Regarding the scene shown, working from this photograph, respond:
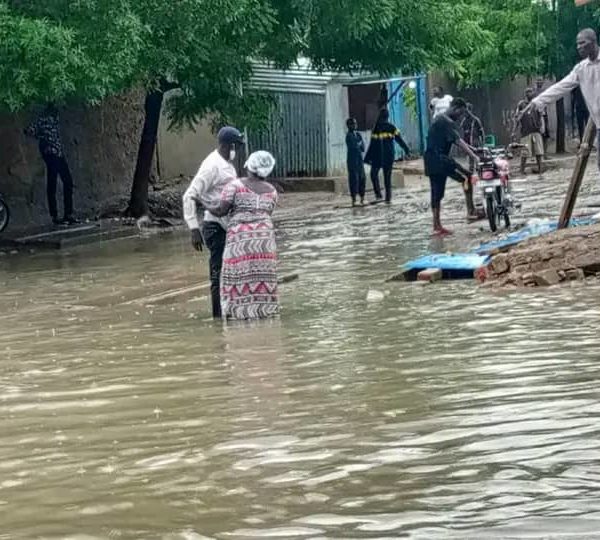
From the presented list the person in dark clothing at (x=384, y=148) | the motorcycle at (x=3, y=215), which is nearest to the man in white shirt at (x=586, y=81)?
the motorcycle at (x=3, y=215)

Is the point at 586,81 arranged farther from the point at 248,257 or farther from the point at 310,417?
the point at 310,417

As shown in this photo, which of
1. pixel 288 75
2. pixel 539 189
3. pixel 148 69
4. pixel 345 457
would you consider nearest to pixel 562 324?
pixel 345 457

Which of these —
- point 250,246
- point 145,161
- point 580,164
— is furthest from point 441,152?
point 145,161

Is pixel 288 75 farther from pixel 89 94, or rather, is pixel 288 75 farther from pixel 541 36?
pixel 89 94

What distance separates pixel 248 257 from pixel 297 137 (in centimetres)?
1964

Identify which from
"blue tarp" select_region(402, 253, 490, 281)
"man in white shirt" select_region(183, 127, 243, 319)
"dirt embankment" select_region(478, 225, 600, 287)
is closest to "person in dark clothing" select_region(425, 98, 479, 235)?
"blue tarp" select_region(402, 253, 490, 281)

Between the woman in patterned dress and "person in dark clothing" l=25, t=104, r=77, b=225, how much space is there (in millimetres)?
11380

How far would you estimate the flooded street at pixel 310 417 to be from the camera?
17.9ft

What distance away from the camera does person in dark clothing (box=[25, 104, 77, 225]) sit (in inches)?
889

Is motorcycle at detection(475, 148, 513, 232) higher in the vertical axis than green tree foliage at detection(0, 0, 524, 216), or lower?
lower

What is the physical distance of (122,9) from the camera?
17484mm

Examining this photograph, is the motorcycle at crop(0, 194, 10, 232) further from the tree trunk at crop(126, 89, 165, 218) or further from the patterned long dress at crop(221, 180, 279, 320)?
the patterned long dress at crop(221, 180, 279, 320)

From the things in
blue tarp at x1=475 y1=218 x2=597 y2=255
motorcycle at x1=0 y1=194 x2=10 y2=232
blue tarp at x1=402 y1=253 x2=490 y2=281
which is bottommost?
blue tarp at x1=402 y1=253 x2=490 y2=281

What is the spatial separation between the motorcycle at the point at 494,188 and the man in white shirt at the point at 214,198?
6.22m
